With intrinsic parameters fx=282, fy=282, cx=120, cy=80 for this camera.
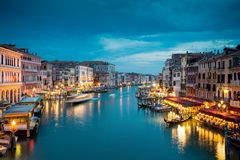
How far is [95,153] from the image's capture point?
2048 cm

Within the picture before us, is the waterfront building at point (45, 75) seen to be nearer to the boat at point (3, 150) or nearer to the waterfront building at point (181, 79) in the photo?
the waterfront building at point (181, 79)

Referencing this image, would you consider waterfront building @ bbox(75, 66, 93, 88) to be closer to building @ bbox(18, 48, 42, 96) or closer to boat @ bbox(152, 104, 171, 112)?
building @ bbox(18, 48, 42, 96)

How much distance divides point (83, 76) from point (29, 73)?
61.6 meters

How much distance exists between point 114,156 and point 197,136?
8.27 meters

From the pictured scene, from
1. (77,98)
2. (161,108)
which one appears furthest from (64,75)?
(161,108)

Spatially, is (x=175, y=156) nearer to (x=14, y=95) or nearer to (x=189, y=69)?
(x=189, y=69)

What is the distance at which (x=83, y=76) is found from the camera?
117438 mm

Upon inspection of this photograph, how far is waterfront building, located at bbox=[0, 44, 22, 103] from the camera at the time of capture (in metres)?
36.4

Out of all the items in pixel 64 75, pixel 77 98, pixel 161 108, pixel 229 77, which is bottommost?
pixel 161 108

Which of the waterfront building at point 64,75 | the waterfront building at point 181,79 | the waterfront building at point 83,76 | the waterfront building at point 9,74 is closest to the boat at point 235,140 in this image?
the waterfront building at point 181,79

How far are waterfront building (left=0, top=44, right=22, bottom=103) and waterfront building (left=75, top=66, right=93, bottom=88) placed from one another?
65937 millimetres

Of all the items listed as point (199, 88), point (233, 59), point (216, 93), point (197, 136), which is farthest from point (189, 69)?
point (197, 136)

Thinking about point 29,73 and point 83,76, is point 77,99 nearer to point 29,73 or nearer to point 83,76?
point 29,73

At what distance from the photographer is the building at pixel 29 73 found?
5234cm
